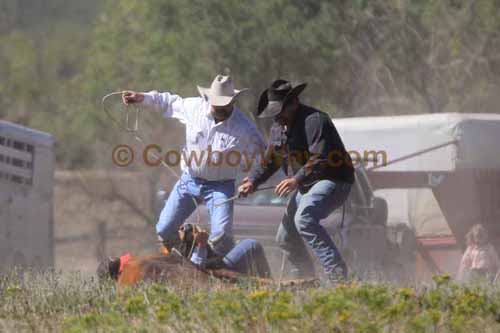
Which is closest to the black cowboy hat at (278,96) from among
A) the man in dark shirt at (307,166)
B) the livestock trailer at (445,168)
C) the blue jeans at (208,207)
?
the man in dark shirt at (307,166)

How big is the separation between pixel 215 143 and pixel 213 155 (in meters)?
0.10

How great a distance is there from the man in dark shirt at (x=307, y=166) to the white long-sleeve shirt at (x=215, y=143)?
0.33 m

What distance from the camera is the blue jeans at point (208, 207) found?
352 inches

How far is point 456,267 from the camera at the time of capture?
40.9 feet

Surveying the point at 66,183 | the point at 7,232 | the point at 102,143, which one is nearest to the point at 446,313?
the point at 7,232

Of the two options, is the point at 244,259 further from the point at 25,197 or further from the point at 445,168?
the point at 25,197

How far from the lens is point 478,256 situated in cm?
1173

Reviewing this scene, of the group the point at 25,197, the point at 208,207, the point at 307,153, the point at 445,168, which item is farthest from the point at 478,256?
the point at 25,197

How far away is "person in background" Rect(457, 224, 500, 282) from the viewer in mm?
11656

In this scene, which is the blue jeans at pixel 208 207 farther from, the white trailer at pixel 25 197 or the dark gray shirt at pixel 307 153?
the white trailer at pixel 25 197

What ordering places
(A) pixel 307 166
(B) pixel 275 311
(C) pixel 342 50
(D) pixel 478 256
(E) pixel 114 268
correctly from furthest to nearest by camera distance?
1. (C) pixel 342 50
2. (D) pixel 478 256
3. (E) pixel 114 268
4. (A) pixel 307 166
5. (B) pixel 275 311

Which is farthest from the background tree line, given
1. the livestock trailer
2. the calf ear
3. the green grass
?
the green grass

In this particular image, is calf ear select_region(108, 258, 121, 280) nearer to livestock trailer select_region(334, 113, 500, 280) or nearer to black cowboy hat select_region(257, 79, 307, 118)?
black cowboy hat select_region(257, 79, 307, 118)

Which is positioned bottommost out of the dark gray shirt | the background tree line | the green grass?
the green grass
